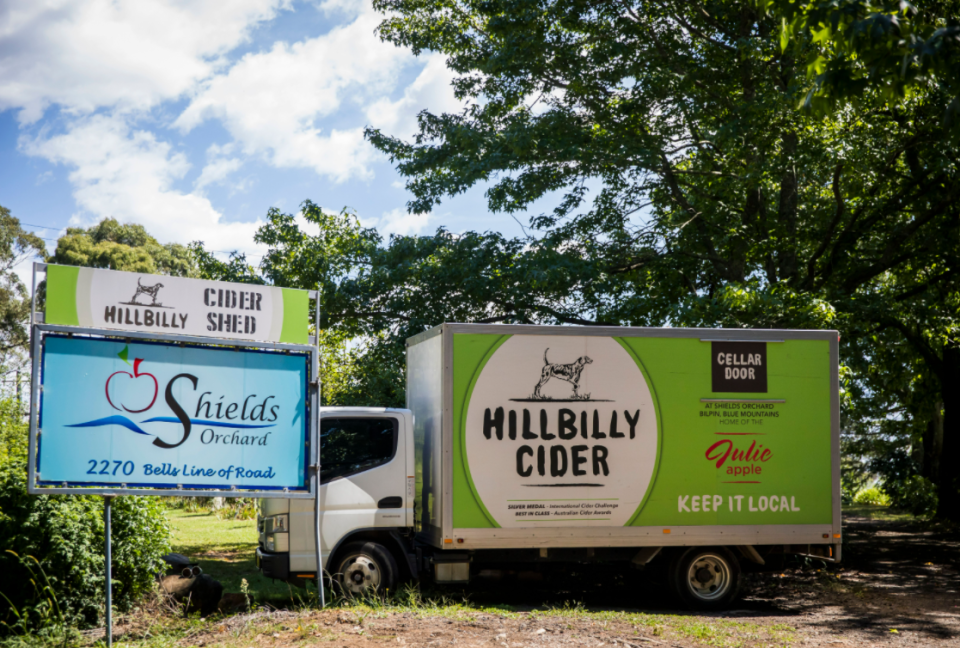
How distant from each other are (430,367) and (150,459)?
316 cm

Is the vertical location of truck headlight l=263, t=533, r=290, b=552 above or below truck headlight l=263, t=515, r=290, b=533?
below

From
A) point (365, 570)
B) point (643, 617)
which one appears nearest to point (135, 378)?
point (365, 570)

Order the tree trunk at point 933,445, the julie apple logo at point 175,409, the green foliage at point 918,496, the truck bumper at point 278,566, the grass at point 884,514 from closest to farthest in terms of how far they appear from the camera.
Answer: the julie apple logo at point 175,409, the truck bumper at point 278,566, the grass at point 884,514, the green foliage at point 918,496, the tree trunk at point 933,445

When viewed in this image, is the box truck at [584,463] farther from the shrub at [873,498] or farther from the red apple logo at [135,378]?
the shrub at [873,498]

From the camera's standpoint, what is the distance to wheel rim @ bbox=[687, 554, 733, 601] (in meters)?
8.84

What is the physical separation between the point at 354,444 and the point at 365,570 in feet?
4.43

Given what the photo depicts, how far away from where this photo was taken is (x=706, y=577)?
8883mm

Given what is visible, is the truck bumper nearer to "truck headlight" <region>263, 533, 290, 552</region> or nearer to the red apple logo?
"truck headlight" <region>263, 533, 290, 552</region>

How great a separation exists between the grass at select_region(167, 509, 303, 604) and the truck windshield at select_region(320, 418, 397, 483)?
1.41m

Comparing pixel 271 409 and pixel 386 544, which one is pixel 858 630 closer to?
pixel 386 544

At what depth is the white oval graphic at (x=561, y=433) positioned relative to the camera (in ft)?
27.3

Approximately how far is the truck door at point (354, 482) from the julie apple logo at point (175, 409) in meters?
1.30

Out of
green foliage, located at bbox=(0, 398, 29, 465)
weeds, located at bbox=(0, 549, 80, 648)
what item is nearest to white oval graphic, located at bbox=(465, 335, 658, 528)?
weeds, located at bbox=(0, 549, 80, 648)

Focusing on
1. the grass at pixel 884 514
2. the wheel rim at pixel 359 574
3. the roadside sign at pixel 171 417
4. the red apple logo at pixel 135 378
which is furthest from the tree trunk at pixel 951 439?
the red apple logo at pixel 135 378
